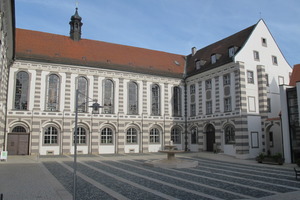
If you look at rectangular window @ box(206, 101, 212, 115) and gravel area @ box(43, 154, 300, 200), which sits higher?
rectangular window @ box(206, 101, 212, 115)

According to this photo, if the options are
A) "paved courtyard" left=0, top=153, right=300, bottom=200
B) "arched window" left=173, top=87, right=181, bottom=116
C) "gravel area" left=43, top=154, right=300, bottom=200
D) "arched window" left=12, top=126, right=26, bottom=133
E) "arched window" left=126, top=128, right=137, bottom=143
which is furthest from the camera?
"arched window" left=173, top=87, right=181, bottom=116

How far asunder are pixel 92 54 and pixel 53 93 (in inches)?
275

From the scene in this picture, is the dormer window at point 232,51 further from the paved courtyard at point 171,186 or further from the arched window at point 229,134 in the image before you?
the paved courtyard at point 171,186

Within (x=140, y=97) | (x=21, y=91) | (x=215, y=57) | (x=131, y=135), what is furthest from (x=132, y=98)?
(x=21, y=91)

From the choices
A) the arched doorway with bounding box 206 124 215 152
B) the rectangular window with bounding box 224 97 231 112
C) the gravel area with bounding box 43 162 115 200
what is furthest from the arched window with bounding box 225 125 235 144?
the gravel area with bounding box 43 162 115 200

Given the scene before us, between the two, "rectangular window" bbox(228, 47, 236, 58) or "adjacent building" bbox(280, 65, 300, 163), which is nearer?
"adjacent building" bbox(280, 65, 300, 163)

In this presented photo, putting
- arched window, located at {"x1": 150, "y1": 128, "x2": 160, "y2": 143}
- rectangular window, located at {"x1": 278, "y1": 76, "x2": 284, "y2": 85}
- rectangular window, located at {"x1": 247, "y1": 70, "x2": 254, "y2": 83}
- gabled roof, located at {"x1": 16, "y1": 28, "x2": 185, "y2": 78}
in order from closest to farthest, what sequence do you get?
rectangular window, located at {"x1": 247, "y1": 70, "x2": 254, "y2": 83} → gabled roof, located at {"x1": 16, "y1": 28, "x2": 185, "y2": 78} → rectangular window, located at {"x1": 278, "y1": 76, "x2": 284, "y2": 85} → arched window, located at {"x1": 150, "y1": 128, "x2": 160, "y2": 143}

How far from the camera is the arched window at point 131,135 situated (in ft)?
112

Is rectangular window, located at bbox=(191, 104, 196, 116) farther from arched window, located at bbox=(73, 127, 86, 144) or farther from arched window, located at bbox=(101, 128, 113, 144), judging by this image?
arched window, located at bbox=(73, 127, 86, 144)

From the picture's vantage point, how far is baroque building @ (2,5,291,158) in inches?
1144

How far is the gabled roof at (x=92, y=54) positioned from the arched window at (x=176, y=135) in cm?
702

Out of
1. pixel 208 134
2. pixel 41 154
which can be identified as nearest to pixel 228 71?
pixel 208 134

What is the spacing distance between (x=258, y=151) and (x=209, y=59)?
12.5 metres

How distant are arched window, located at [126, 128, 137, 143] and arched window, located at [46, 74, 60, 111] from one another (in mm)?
8743
